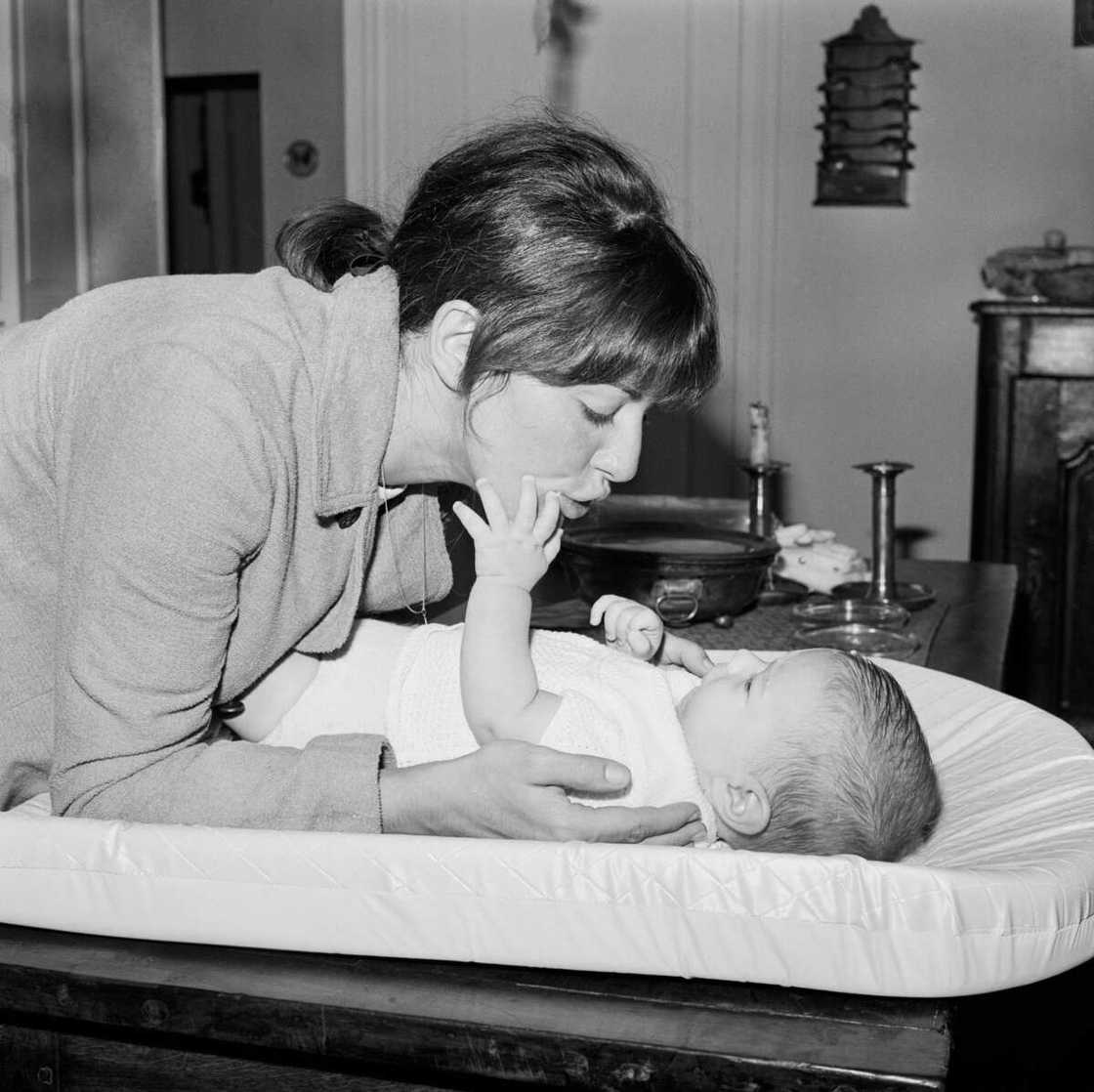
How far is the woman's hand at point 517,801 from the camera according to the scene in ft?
3.73

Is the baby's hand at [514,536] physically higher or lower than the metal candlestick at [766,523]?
higher

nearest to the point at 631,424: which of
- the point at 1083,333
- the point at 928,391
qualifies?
the point at 1083,333

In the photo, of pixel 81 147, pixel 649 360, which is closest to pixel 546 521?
pixel 649 360

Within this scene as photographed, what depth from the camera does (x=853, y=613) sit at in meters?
2.14

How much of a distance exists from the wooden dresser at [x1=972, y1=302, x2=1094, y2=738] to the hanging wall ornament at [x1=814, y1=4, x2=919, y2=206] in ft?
2.75

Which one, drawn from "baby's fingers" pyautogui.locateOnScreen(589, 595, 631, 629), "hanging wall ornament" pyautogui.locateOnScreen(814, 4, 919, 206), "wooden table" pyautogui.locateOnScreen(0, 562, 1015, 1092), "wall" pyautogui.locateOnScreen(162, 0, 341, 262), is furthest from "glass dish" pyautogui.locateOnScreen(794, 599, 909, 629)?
"wall" pyautogui.locateOnScreen(162, 0, 341, 262)

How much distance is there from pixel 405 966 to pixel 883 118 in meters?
3.82

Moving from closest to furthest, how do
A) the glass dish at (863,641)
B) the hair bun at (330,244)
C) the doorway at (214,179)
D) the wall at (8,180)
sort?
the hair bun at (330,244) → the glass dish at (863,641) → the wall at (8,180) → the doorway at (214,179)

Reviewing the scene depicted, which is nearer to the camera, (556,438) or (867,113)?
(556,438)

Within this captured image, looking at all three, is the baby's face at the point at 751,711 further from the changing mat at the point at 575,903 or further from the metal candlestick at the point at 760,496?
the metal candlestick at the point at 760,496

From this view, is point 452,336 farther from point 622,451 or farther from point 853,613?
point 853,613

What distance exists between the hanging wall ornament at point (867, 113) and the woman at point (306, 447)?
311 centimetres

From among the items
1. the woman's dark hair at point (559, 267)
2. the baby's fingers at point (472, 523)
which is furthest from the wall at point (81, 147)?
the baby's fingers at point (472, 523)

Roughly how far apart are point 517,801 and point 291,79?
4.53 meters
